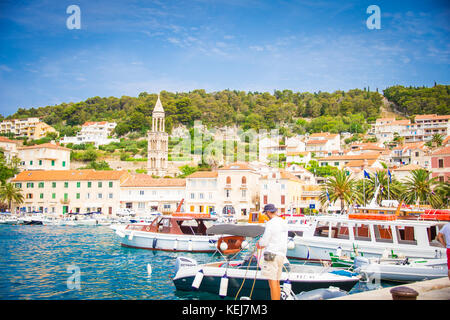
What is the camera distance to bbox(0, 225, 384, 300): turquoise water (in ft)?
41.7

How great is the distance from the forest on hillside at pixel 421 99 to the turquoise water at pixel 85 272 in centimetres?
11149

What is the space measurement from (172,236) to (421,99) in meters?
127

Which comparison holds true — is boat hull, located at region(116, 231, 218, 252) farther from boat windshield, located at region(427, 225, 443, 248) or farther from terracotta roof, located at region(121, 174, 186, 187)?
terracotta roof, located at region(121, 174, 186, 187)

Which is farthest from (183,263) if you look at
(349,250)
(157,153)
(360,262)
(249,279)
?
(157,153)

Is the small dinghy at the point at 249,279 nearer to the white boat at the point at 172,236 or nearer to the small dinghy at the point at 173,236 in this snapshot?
the small dinghy at the point at 173,236

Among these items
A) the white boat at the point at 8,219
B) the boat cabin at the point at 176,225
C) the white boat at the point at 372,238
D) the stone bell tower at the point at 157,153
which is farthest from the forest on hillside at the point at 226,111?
the white boat at the point at 372,238

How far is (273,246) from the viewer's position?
723cm

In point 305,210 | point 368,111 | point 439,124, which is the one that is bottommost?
point 305,210

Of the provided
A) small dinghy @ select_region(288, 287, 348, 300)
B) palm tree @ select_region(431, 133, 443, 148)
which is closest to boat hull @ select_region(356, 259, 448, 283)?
small dinghy @ select_region(288, 287, 348, 300)

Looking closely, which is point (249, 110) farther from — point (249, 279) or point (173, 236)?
point (249, 279)

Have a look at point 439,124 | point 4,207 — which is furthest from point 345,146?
point 4,207

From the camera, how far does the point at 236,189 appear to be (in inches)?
2093
